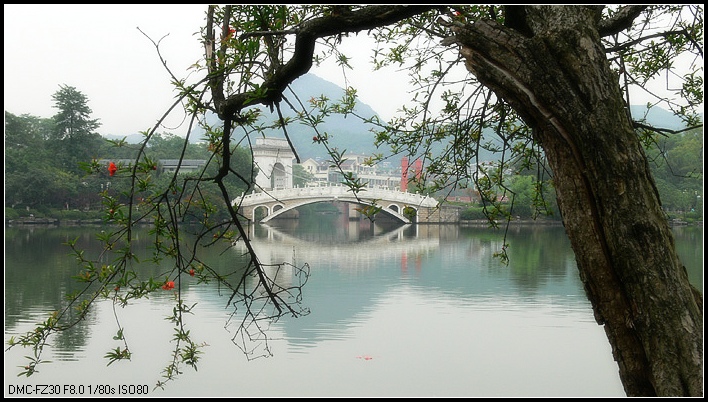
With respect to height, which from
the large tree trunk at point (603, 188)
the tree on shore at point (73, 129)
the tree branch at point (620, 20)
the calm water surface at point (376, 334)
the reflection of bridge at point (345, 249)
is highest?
the tree on shore at point (73, 129)

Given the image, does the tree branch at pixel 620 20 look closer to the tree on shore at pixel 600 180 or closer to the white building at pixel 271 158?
the tree on shore at pixel 600 180

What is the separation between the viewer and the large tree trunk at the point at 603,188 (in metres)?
1.23

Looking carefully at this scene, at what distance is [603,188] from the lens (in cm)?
123

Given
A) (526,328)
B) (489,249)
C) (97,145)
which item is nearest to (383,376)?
(526,328)

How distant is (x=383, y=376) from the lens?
20.5 feet

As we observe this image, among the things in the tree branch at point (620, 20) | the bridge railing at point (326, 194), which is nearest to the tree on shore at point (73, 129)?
the bridge railing at point (326, 194)

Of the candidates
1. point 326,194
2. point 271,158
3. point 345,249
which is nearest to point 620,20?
point 345,249

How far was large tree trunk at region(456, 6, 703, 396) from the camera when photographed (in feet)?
4.04

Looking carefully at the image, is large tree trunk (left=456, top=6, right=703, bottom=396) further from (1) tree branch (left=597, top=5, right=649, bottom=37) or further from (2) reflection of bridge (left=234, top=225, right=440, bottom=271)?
(2) reflection of bridge (left=234, top=225, right=440, bottom=271)

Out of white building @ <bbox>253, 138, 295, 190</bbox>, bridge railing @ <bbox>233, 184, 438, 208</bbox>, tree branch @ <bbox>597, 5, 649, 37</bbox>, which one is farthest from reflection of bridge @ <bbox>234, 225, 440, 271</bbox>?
tree branch @ <bbox>597, 5, 649, 37</bbox>

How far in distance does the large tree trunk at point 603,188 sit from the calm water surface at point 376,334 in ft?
13.4

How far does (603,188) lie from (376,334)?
6.74 m

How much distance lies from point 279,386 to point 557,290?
5.98 m

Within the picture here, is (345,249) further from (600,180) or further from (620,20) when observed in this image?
→ (600,180)
